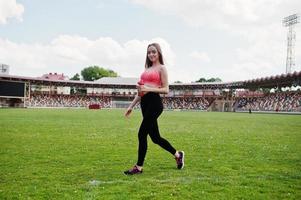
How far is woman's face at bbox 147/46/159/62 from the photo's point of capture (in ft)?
22.3

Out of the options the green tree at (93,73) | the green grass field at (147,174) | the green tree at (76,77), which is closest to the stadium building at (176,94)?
the green tree at (93,73)

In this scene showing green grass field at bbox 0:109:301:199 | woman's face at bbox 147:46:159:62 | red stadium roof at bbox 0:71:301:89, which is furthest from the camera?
red stadium roof at bbox 0:71:301:89

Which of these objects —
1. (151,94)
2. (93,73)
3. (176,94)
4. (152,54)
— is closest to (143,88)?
(151,94)

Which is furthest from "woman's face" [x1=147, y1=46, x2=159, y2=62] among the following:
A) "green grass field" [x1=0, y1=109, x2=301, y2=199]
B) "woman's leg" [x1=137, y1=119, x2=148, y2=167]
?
"green grass field" [x1=0, y1=109, x2=301, y2=199]

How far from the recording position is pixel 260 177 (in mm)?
6492

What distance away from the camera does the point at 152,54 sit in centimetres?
680

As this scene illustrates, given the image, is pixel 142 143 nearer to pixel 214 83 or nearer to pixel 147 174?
pixel 147 174

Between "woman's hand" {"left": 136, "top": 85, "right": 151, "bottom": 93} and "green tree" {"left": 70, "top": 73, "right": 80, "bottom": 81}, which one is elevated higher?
"green tree" {"left": 70, "top": 73, "right": 80, "bottom": 81}

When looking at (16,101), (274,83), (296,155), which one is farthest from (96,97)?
(296,155)

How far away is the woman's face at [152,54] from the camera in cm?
679

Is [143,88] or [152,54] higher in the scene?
[152,54]

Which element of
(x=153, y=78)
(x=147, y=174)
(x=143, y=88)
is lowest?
(x=147, y=174)

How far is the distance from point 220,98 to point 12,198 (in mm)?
93786

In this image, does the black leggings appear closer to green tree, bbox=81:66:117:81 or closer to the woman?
the woman
